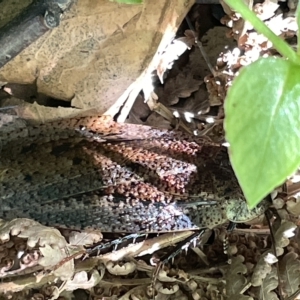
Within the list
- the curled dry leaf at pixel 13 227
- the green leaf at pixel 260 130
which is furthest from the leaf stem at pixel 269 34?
the curled dry leaf at pixel 13 227

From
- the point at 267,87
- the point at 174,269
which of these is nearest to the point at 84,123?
the point at 174,269

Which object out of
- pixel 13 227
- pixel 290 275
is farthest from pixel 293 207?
pixel 13 227

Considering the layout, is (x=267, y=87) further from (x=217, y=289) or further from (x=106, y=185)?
(x=217, y=289)

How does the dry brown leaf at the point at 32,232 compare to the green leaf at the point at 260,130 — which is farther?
the dry brown leaf at the point at 32,232

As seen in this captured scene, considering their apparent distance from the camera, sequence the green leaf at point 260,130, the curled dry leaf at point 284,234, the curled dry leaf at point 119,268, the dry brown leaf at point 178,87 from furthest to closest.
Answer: the dry brown leaf at point 178,87 → the curled dry leaf at point 119,268 → the curled dry leaf at point 284,234 → the green leaf at point 260,130

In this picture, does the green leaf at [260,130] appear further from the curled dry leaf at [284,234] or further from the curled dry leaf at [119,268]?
the curled dry leaf at [119,268]

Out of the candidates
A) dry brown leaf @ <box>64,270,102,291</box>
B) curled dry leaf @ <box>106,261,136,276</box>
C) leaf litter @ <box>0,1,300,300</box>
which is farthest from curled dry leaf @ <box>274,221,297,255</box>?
dry brown leaf @ <box>64,270,102,291</box>

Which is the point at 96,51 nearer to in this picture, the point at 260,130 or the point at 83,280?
the point at 83,280

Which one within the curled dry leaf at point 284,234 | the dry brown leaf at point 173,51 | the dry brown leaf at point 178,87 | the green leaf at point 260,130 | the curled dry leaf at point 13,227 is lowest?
the curled dry leaf at point 284,234
